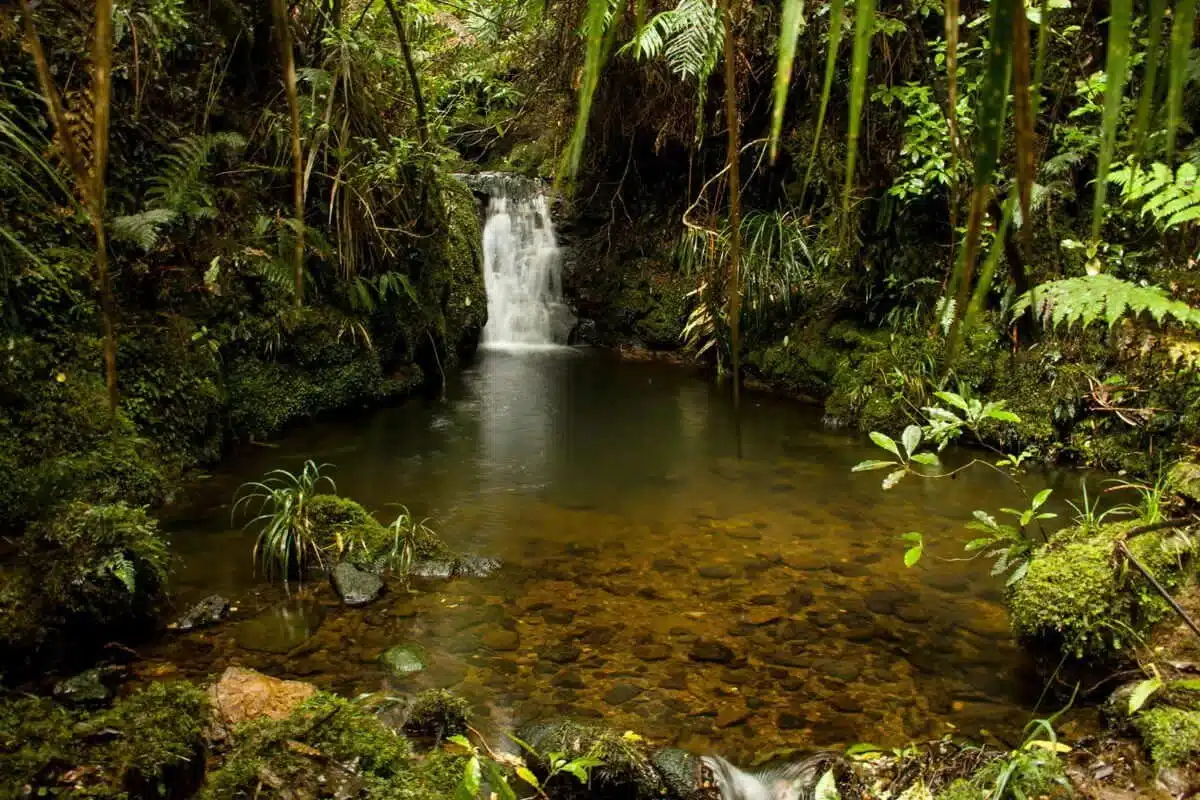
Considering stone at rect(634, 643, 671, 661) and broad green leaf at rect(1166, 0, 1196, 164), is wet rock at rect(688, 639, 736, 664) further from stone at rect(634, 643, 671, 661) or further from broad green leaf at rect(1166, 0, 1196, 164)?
broad green leaf at rect(1166, 0, 1196, 164)

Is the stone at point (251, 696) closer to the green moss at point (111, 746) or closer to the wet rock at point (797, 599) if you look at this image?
the green moss at point (111, 746)

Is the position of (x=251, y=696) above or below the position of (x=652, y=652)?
above

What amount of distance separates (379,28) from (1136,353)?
640 centimetres

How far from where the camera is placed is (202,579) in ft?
13.6

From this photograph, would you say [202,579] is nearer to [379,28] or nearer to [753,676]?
[753,676]

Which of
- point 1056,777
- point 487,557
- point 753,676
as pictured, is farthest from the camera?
point 487,557

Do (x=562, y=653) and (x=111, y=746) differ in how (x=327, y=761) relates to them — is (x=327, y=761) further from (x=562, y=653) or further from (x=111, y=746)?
(x=562, y=653)

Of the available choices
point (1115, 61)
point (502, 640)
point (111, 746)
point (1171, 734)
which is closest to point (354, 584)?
point (502, 640)

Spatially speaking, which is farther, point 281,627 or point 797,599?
point 797,599

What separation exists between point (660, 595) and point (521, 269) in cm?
793

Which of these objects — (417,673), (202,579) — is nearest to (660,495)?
(417,673)

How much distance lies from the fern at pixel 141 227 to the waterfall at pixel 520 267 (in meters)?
6.26

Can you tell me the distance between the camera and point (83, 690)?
2986 mm

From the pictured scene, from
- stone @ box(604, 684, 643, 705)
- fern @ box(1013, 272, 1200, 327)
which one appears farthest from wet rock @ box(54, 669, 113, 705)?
fern @ box(1013, 272, 1200, 327)
